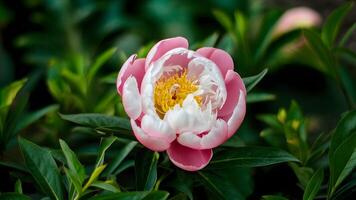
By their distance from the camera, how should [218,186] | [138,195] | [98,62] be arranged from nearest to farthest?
[138,195]
[218,186]
[98,62]

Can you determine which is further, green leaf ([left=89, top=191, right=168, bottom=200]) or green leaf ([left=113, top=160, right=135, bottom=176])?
green leaf ([left=113, top=160, right=135, bottom=176])

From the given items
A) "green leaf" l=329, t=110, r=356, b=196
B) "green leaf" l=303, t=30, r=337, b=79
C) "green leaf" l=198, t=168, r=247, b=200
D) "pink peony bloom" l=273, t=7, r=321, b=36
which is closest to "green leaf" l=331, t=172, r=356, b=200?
"green leaf" l=329, t=110, r=356, b=196

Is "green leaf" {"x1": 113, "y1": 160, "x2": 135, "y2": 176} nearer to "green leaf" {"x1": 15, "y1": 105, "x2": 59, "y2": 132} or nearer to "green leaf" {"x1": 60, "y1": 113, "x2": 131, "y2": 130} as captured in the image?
"green leaf" {"x1": 60, "y1": 113, "x2": 131, "y2": 130}

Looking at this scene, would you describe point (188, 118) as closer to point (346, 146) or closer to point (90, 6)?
point (346, 146)

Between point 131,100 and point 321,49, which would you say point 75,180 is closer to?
point 131,100

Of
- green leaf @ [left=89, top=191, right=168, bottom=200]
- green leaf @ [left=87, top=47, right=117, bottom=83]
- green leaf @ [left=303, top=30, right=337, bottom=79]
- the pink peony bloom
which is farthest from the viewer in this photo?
the pink peony bloom

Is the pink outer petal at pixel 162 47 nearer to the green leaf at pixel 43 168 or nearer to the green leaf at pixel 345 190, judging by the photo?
the green leaf at pixel 43 168

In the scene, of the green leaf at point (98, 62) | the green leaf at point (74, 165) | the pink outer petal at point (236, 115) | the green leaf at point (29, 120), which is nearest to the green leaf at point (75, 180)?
the green leaf at point (74, 165)

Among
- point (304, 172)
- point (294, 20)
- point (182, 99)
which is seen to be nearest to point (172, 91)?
point (182, 99)
